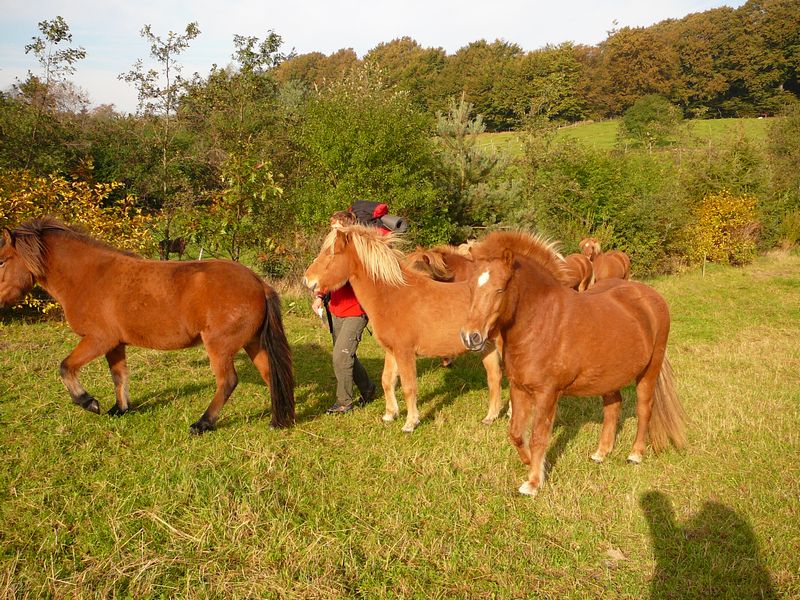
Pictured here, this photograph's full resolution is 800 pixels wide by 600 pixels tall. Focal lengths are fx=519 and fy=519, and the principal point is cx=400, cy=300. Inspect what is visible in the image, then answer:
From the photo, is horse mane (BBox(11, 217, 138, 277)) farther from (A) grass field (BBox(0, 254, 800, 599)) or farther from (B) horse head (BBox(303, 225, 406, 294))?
(B) horse head (BBox(303, 225, 406, 294))

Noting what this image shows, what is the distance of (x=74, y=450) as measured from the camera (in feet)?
15.5

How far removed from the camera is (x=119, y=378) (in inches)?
224

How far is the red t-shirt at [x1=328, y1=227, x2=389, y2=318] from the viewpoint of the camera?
6238 mm

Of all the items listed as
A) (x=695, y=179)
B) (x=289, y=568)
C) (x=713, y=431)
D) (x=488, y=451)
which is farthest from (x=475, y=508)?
(x=695, y=179)

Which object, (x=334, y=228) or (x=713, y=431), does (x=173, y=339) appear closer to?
(x=334, y=228)

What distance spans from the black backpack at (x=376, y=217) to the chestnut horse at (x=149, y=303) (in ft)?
6.15

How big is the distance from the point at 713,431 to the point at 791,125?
109 ft

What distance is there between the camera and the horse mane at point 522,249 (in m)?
4.18

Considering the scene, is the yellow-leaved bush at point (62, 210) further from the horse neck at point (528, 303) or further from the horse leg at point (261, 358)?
the horse neck at point (528, 303)

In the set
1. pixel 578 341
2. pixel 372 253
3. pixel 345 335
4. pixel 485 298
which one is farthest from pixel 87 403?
pixel 578 341

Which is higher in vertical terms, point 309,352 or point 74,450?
point 74,450

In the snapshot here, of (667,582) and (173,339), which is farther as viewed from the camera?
(173,339)

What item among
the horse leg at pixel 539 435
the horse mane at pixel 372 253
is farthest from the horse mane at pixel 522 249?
the horse mane at pixel 372 253

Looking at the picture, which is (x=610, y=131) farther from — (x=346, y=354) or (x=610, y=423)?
(x=346, y=354)
